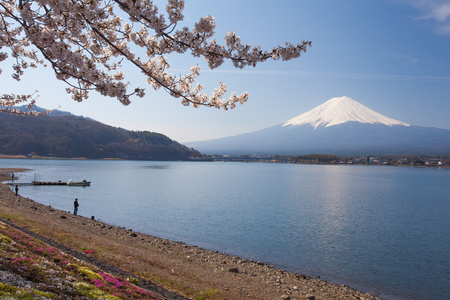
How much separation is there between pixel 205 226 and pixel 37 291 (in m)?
22.6

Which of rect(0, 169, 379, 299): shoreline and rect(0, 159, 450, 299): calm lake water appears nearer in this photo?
rect(0, 169, 379, 299): shoreline

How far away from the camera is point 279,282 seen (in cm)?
1333

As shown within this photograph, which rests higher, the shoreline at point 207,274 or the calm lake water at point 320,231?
the shoreline at point 207,274

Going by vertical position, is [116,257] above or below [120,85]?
below

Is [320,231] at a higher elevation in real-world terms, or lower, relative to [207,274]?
lower

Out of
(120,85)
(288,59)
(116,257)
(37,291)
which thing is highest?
(288,59)

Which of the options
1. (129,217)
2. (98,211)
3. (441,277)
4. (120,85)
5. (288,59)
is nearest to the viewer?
(288,59)

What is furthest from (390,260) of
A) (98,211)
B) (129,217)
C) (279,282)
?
(98,211)

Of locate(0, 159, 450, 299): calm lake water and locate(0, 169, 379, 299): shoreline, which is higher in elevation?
locate(0, 169, 379, 299): shoreline

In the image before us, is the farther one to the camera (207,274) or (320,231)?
(320,231)

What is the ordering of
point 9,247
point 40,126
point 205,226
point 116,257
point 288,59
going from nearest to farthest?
point 288,59
point 9,247
point 116,257
point 205,226
point 40,126

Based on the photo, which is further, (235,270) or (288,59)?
(235,270)

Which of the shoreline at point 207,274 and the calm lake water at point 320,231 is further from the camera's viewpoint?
the calm lake water at point 320,231

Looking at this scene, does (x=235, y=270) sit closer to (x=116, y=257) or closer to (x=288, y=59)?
(x=116, y=257)
